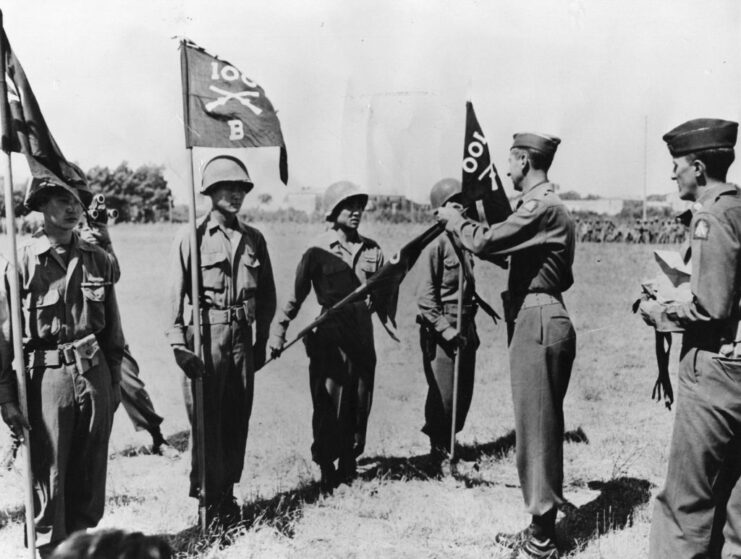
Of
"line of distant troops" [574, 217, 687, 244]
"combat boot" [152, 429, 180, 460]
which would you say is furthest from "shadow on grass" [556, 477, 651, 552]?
"line of distant troops" [574, 217, 687, 244]

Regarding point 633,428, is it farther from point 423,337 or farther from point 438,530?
point 438,530

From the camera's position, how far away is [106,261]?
14.5 feet

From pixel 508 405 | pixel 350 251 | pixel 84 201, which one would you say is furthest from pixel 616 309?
pixel 84 201

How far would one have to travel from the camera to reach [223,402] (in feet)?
17.0

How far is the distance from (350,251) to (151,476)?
285 cm

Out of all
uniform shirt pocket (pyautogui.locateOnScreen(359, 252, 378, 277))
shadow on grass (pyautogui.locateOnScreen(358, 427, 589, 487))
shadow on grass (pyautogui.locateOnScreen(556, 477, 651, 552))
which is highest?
uniform shirt pocket (pyautogui.locateOnScreen(359, 252, 378, 277))

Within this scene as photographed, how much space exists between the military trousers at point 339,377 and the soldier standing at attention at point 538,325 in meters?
1.74

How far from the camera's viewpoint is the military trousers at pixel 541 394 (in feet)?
15.3

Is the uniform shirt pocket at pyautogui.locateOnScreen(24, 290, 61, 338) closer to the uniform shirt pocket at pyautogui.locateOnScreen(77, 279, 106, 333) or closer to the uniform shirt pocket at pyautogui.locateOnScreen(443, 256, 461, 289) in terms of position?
the uniform shirt pocket at pyautogui.locateOnScreen(77, 279, 106, 333)

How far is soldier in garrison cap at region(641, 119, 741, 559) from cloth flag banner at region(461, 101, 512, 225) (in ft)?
6.75

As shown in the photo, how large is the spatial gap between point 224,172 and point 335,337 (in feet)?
5.93

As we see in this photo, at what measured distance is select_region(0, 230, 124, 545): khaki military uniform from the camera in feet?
13.2

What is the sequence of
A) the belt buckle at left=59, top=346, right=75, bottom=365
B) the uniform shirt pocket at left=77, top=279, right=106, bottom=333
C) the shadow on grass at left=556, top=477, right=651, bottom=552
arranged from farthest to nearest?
the shadow on grass at left=556, top=477, right=651, bottom=552 → the uniform shirt pocket at left=77, top=279, right=106, bottom=333 → the belt buckle at left=59, top=346, right=75, bottom=365

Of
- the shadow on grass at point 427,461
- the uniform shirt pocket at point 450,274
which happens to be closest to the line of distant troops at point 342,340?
the shadow on grass at point 427,461
